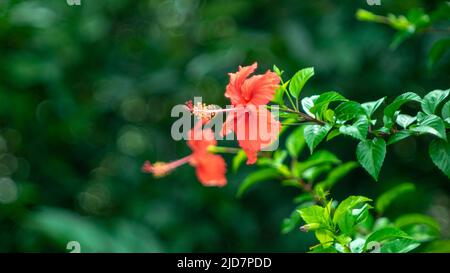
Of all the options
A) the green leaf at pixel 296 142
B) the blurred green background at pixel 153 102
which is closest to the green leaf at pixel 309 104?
the green leaf at pixel 296 142

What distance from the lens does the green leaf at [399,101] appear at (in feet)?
2.91

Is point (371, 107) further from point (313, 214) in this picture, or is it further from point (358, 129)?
point (313, 214)

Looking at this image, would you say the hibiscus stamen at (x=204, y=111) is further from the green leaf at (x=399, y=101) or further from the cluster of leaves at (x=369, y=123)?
the green leaf at (x=399, y=101)

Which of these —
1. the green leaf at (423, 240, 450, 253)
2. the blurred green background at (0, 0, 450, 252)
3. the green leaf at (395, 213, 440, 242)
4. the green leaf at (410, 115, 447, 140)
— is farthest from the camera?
the blurred green background at (0, 0, 450, 252)

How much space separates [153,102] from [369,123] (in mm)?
2480

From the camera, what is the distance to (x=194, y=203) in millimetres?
2828

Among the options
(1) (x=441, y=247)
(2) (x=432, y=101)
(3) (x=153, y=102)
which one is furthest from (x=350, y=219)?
(3) (x=153, y=102)

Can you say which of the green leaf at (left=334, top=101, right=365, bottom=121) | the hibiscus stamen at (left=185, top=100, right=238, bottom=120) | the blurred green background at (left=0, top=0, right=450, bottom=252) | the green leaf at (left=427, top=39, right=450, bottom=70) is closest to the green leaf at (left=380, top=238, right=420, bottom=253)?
the green leaf at (left=334, top=101, right=365, bottom=121)

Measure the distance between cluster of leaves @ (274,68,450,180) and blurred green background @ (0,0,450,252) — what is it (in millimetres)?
1581

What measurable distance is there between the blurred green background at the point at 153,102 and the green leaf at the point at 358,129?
5.39 feet

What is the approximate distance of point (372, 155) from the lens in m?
0.88

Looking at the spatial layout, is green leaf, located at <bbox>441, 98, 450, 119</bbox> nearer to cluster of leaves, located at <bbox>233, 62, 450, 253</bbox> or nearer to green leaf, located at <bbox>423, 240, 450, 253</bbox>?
cluster of leaves, located at <bbox>233, 62, 450, 253</bbox>

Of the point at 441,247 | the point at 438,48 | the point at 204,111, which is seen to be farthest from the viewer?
the point at 438,48

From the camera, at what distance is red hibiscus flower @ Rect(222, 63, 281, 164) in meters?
0.94
